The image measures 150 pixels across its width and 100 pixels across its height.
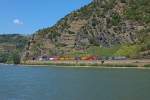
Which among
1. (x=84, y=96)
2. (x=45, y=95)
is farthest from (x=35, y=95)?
(x=84, y=96)

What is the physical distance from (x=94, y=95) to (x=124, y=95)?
4711mm

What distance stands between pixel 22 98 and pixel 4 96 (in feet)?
15.9

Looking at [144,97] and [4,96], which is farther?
[4,96]

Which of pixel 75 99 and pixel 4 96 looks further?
pixel 4 96

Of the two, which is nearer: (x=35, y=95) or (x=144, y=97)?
(x=144, y=97)

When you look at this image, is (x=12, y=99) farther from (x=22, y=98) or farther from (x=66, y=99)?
(x=66, y=99)

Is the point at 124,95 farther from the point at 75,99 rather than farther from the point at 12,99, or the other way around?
the point at 12,99

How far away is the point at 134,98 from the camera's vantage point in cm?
6397

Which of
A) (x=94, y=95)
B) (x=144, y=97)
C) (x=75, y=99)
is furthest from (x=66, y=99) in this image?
(x=144, y=97)

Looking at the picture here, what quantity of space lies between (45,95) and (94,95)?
7.72 m

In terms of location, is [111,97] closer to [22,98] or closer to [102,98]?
[102,98]

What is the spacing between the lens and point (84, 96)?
2692 inches

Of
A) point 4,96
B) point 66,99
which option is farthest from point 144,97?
point 4,96

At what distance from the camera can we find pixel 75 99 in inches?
2530
